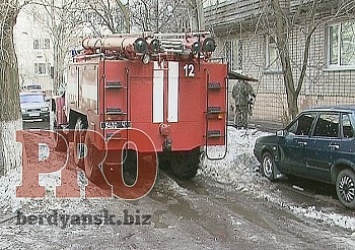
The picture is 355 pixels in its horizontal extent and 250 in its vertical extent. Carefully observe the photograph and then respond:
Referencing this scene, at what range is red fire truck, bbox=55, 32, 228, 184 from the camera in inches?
383

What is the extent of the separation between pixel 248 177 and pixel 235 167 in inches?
28.6

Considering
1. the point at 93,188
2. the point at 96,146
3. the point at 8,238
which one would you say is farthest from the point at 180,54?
the point at 8,238

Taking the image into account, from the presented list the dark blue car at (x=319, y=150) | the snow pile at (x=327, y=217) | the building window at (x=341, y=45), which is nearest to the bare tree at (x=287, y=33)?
the dark blue car at (x=319, y=150)

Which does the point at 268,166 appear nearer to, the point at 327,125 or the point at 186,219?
the point at 327,125

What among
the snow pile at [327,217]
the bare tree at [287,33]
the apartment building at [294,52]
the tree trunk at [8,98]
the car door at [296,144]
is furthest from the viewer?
the apartment building at [294,52]

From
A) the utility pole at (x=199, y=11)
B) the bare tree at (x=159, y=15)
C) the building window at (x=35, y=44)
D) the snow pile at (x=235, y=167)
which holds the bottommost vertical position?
the snow pile at (x=235, y=167)

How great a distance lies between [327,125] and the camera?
9812 mm

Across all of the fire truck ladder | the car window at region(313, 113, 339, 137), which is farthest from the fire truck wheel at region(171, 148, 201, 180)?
the car window at region(313, 113, 339, 137)

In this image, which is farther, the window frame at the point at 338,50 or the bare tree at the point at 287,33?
the window frame at the point at 338,50

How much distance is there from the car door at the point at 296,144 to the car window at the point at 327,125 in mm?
240

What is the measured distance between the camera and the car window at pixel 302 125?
1036cm

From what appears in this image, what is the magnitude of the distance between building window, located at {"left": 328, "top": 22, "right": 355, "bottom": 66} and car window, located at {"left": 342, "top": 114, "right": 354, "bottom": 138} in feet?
24.5

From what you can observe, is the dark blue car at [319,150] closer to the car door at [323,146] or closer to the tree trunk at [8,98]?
the car door at [323,146]

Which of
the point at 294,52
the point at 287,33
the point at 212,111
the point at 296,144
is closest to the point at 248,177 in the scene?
the point at 296,144
